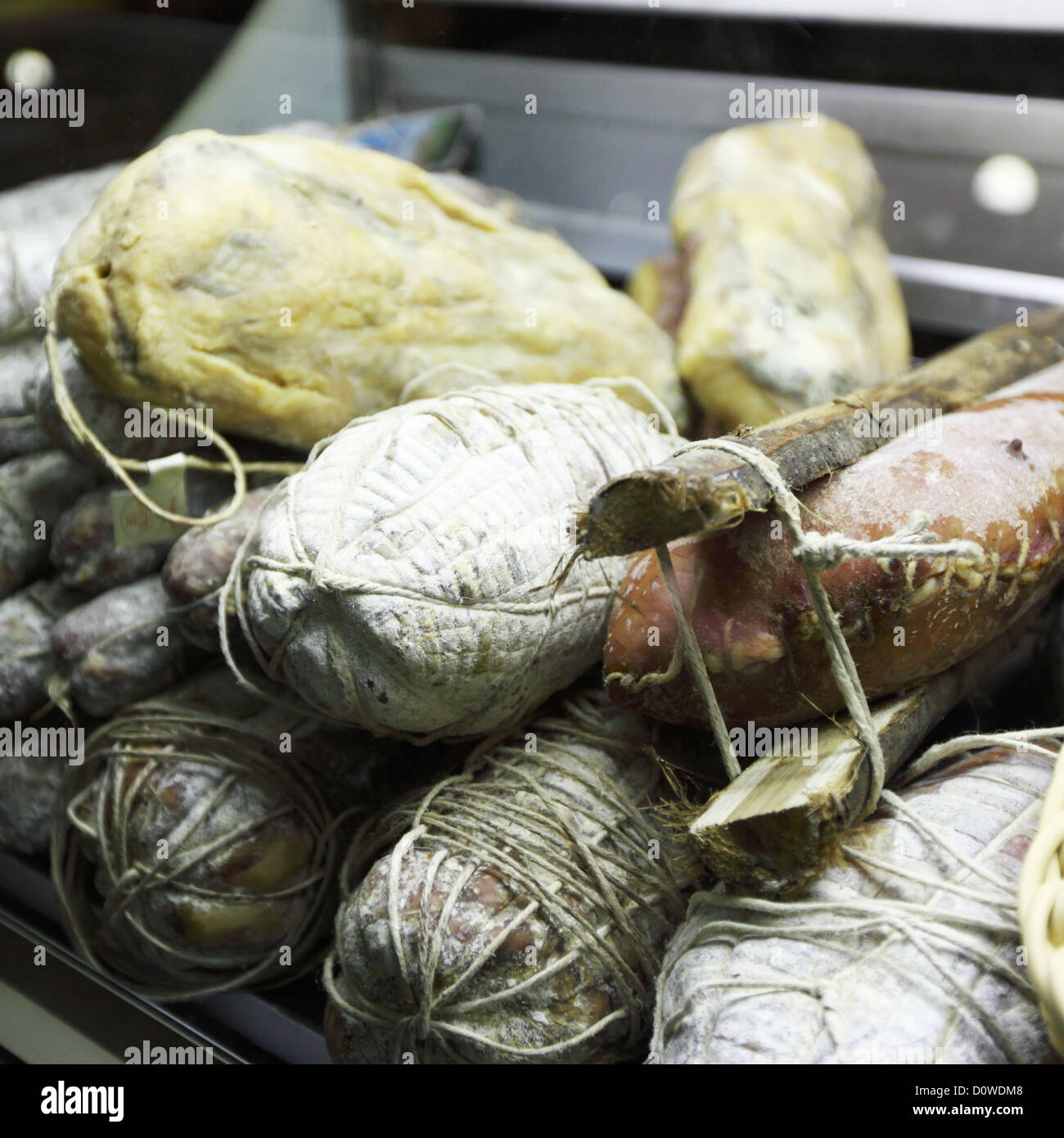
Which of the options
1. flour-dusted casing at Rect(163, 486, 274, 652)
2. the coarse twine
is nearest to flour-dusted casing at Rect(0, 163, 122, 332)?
the coarse twine

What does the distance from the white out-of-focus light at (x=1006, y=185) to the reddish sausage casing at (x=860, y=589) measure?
2.17ft

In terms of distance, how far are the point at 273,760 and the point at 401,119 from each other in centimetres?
120

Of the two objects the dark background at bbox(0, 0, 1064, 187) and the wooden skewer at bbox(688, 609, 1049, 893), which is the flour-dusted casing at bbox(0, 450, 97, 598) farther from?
the wooden skewer at bbox(688, 609, 1049, 893)

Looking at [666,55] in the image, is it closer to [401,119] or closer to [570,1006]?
[401,119]

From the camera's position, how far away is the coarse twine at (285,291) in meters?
1.08

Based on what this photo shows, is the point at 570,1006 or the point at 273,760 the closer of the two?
the point at 570,1006

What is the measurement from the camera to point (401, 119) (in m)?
1.83

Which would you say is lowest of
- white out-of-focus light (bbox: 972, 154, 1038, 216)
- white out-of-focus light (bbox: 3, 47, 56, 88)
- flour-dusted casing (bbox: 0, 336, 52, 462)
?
flour-dusted casing (bbox: 0, 336, 52, 462)

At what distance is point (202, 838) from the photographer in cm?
111

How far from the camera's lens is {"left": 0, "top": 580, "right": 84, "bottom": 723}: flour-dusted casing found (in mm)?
1324

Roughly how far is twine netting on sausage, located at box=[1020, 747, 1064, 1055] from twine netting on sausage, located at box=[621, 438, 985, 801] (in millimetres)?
124

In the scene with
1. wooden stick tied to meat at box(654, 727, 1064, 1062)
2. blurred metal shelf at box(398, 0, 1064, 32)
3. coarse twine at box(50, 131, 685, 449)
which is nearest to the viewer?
wooden stick tied to meat at box(654, 727, 1064, 1062)

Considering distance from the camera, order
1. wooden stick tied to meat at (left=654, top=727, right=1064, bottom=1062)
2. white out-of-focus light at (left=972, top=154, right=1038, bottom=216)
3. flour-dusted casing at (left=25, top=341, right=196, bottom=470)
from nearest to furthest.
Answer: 1. wooden stick tied to meat at (left=654, top=727, right=1064, bottom=1062)
2. flour-dusted casing at (left=25, top=341, right=196, bottom=470)
3. white out-of-focus light at (left=972, top=154, right=1038, bottom=216)
